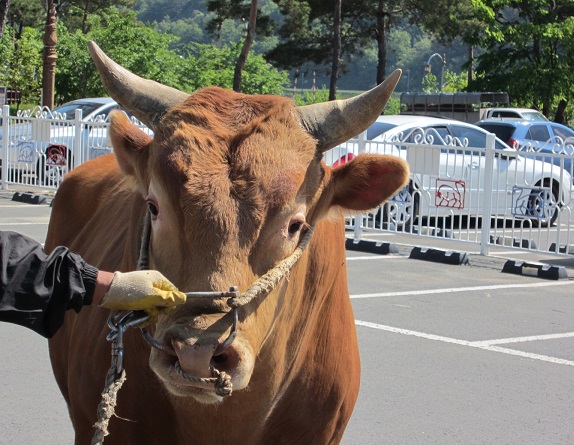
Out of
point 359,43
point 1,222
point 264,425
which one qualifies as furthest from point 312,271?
point 359,43

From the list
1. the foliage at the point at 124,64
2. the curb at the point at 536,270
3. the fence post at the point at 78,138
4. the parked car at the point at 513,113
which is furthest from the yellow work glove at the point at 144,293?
the foliage at the point at 124,64

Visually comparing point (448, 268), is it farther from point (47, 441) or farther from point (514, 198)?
point (47, 441)

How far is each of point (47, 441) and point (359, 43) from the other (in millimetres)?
45986

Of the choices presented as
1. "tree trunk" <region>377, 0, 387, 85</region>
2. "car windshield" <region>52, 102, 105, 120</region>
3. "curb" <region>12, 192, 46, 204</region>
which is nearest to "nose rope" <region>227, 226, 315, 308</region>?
"curb" <region>12, 192, 46, 204</region>

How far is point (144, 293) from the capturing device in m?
2.95

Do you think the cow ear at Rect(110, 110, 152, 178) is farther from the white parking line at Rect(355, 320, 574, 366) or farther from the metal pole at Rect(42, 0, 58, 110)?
the metal pole at Rect(42, 0, 58, 110)

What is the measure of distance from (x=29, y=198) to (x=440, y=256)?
886 centimetres

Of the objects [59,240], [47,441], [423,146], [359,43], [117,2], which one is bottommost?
[47,441]

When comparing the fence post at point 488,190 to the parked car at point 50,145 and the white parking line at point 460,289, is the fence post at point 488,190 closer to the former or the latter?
the white parking line at point 460,289

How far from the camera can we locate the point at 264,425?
3.62 metres

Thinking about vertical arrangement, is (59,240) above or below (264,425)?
above

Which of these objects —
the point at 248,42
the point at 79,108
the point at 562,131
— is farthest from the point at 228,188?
the point at 248,42

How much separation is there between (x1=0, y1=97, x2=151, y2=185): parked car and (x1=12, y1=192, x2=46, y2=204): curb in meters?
0.44

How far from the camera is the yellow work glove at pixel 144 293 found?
9.46 feet
